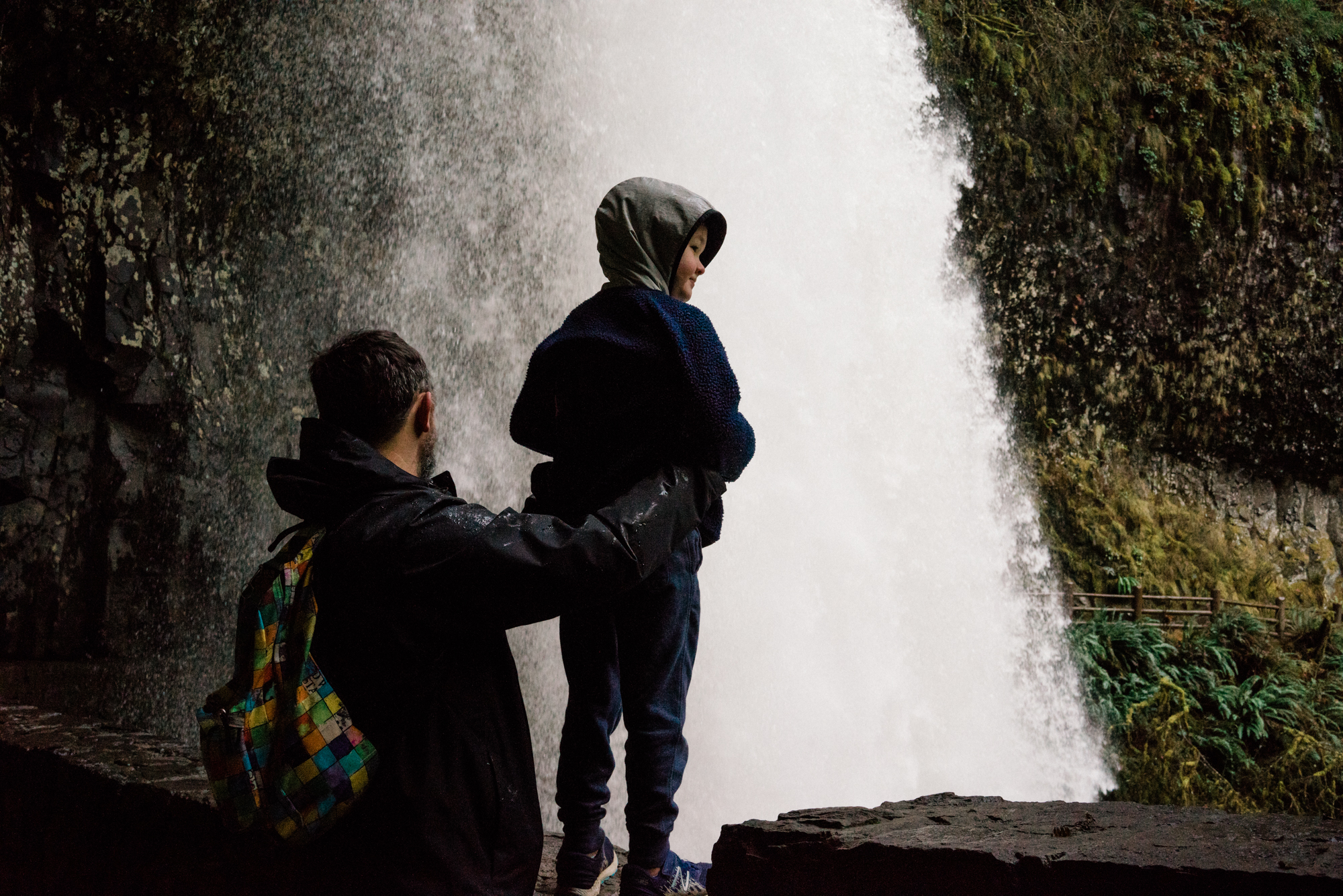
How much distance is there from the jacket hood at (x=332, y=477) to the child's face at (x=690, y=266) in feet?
2.49

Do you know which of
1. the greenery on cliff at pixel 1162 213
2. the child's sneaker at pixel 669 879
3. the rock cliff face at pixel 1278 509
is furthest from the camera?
the rock cliff face at pixel 1278 509

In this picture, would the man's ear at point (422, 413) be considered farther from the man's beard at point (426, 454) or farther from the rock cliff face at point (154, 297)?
the rock cliff face at point (154, 297)

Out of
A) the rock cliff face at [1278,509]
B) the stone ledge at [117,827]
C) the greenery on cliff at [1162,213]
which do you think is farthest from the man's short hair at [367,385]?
the rock cliff face at [1278,509]

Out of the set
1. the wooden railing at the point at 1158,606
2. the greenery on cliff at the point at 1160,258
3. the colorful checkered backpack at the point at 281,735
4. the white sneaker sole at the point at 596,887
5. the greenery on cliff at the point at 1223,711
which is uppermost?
the greenery on cliff at the point at 1160,258

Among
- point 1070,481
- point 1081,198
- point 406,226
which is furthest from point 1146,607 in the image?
point 406,226

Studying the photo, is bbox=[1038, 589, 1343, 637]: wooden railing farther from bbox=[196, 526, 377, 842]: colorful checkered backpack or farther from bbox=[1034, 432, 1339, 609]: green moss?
bbox=[196, 526, 377, 842]: colorful checkered backpack

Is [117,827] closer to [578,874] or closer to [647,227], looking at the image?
[578,874]

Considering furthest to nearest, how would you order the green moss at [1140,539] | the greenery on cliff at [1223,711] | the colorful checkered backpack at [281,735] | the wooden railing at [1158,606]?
the green moss at [1140,539], the wooden railing at [1158,606], the greenery on cliff at [1223,711], the colorful checkered backpack at [281,735]

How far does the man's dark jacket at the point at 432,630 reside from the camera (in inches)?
57.7

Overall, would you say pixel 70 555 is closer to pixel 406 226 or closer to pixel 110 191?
pixel 110 191

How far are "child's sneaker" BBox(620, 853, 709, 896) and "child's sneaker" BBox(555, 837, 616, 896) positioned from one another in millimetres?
95

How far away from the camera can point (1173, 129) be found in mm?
13742

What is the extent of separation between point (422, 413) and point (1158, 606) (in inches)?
482

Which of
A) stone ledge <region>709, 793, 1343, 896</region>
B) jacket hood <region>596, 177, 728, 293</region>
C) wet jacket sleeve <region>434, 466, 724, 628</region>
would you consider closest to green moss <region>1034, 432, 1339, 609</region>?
stone ledge <region>709, 793, 1343, 896</region>
